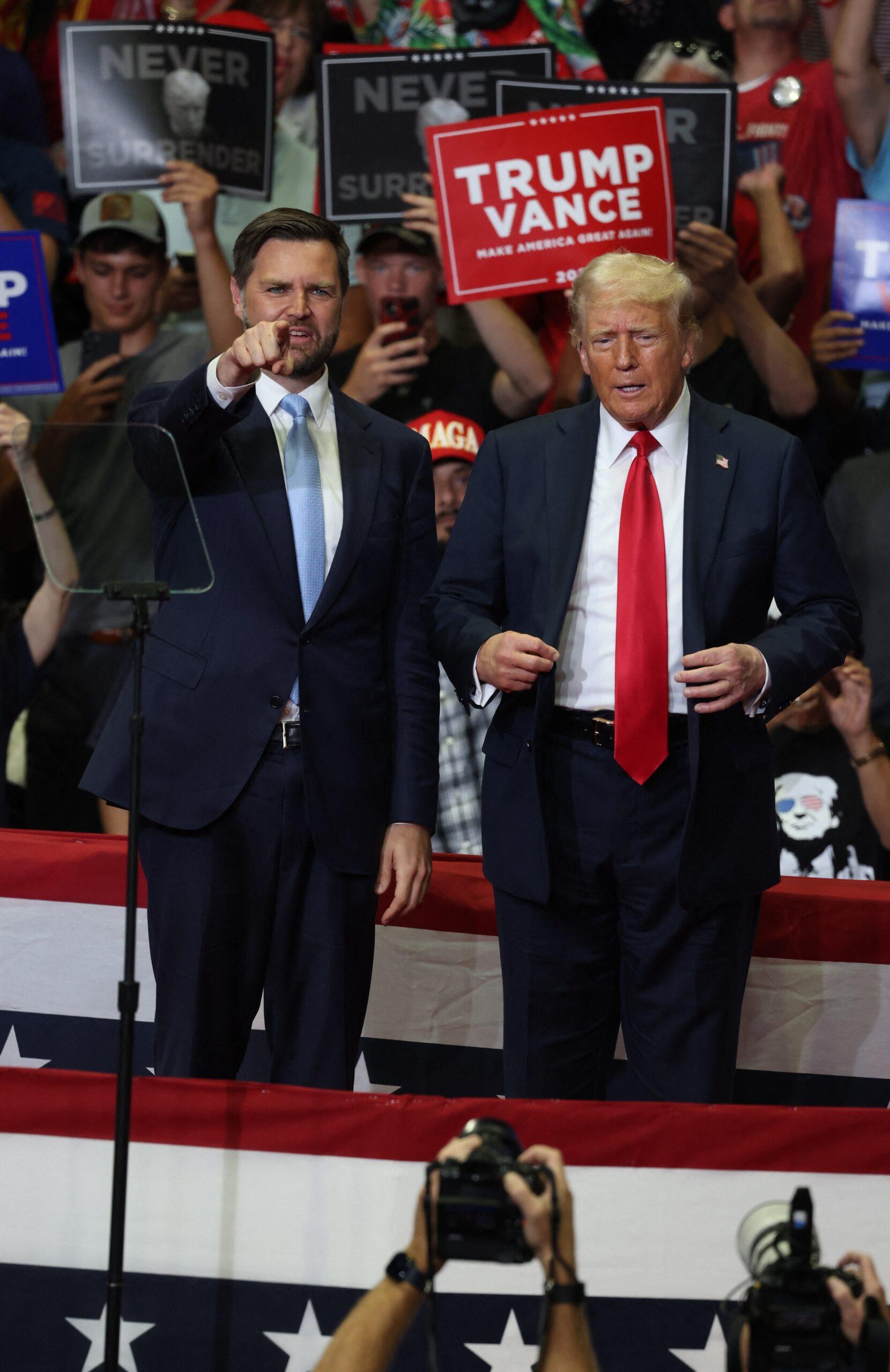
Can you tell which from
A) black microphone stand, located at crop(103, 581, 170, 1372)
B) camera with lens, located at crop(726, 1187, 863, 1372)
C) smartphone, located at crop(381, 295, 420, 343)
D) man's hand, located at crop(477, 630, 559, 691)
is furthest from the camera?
smartphone, located at crop(381, 295, 420, 343)

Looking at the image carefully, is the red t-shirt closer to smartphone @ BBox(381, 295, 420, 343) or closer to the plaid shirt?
smartphone @ BBox(381, 295, 420, 343)

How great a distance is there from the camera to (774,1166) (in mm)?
1667

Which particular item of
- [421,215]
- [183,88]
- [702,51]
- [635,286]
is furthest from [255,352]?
[702,51]

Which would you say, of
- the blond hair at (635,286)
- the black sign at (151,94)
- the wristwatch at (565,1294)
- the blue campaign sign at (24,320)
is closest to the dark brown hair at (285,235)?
the blond hair at (635,286)

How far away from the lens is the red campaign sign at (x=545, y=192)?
10.8ft

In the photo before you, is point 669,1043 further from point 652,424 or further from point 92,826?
point 92,826

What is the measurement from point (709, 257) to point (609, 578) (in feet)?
5.79

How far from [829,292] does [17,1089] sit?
9.77ft

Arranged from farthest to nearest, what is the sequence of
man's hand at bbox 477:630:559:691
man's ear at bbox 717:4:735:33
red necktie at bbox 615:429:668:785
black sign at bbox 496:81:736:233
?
man's ear at bbox 717:4:735:33, black sign at bbox 496:81:736:233, red necktie at bbox 615:429:668:785, man's hand at bbox 477:630:559:691

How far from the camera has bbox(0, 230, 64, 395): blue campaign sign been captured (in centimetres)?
337

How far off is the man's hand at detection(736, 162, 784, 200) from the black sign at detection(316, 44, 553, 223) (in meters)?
0.60

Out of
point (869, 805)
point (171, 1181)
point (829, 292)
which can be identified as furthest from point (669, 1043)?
point (829, 292)

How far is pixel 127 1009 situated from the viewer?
167 centimetres

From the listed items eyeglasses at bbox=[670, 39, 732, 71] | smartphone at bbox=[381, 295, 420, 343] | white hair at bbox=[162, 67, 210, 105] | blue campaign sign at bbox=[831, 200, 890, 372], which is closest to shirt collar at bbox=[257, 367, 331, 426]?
smartphone at bbox=[381, 295, 420, 343]
